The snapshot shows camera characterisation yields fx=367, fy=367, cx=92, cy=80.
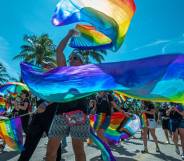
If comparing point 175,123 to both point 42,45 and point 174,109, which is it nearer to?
point 174,109

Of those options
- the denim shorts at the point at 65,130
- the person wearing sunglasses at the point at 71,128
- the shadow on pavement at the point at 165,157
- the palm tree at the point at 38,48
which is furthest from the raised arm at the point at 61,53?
the palm tree at the point at 38,48

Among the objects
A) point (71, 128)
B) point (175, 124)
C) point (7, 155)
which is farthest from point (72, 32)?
point (175, 124)

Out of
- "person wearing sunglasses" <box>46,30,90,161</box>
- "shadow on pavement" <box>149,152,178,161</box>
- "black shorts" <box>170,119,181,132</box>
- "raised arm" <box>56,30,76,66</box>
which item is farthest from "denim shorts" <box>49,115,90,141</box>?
"black shorts" <box>170,119,181,132</box>

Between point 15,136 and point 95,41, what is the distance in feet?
8.71

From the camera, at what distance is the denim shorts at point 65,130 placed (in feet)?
15.4

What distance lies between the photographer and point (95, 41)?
6273 millimetres

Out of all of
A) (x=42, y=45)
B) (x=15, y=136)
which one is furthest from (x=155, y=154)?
(x=42, y=45)

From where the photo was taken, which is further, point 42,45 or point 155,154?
point 42,45

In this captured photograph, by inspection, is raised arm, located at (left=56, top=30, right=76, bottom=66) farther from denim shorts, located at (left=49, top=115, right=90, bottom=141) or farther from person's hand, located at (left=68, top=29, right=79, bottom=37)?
denim shorts, located at (left=49, top=115, right=90, bottom=141)

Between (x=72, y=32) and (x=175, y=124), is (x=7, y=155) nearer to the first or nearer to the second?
(x=175, y=124)

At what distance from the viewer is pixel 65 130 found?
473cm

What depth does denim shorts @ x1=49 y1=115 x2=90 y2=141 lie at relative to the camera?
185 inches

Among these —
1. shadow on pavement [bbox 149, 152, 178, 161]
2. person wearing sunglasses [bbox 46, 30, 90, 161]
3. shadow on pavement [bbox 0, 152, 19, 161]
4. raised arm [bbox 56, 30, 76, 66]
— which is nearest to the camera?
person wearing sunglasses [bbox 46, 30, 90, 161]

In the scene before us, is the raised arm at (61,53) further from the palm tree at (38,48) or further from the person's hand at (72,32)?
the palm tree at (38,48)
